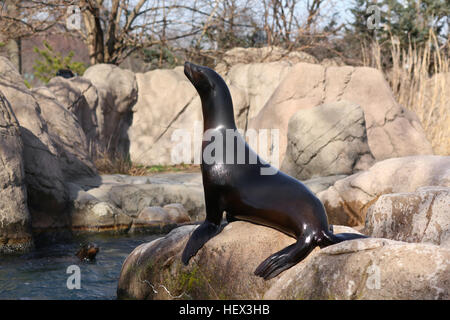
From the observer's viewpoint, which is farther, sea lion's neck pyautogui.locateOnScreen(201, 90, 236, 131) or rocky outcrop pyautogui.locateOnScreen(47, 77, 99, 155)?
rocky outcrop pyautogui.locateOnScreen(47, 77, 99, 155)

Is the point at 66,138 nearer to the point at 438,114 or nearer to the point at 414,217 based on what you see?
the point at 414,217

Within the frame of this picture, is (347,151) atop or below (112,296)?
atop

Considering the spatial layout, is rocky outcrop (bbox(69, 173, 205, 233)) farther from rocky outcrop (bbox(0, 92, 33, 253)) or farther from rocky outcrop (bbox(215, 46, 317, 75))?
rocky outcrop (bbox(215, 46, 317, 75))

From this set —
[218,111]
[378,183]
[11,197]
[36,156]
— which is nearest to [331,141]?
[378,183]

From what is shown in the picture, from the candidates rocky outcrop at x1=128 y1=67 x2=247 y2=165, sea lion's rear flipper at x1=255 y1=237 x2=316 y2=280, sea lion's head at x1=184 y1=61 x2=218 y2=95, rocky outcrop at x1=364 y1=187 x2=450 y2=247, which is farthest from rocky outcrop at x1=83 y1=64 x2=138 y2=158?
sea lion's rear flipper at x1=255 y1=237 x2=316 y2=280

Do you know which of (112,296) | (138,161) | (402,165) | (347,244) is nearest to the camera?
(347,244)

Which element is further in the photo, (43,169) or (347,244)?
(43,169)

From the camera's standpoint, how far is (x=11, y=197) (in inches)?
248

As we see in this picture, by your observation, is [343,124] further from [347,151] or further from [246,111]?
[246,111]

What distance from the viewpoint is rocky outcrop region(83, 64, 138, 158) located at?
14.3 m

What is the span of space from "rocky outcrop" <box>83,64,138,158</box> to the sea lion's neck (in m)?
10.7
